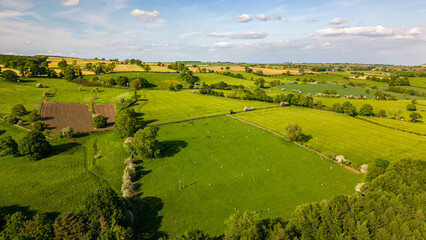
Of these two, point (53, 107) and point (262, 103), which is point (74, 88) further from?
point (262, 103)

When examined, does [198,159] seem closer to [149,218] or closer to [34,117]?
[149,218]

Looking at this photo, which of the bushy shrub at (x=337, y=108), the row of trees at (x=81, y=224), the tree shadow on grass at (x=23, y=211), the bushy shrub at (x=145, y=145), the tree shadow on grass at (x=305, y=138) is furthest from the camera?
the bushy shrub at (x=337, y=108)

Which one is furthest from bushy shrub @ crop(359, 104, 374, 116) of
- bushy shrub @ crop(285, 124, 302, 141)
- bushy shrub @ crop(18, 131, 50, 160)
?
bushy shrub @ crop(18, 131, 50, 160)

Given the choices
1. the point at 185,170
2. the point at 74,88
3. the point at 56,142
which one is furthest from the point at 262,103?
the point at 74,88

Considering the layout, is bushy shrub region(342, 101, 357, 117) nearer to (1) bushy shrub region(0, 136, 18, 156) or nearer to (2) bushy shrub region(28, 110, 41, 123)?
(1) bushy shrub region(0, 136, 18, 156)

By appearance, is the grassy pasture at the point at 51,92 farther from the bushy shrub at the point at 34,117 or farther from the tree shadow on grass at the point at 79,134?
the tree shadow on grass at the point at 79,134

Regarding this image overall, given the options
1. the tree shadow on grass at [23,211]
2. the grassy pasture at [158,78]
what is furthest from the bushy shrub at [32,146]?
the grassy pasture at [158,78]
